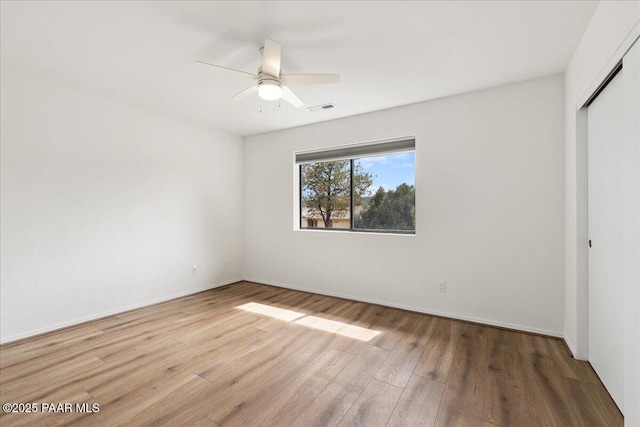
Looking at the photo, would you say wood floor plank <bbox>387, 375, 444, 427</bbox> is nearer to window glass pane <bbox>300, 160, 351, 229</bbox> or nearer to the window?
the window

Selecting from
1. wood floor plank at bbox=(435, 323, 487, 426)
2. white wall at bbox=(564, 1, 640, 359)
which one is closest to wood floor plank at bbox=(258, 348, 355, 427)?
wood floor plank at bbox=(435, 323, 487, 426)

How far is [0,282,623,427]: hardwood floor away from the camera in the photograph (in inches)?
66.9

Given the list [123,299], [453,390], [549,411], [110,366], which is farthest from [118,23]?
[549,411]

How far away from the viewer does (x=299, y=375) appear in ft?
6.97

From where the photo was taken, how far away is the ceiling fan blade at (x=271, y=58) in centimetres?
195

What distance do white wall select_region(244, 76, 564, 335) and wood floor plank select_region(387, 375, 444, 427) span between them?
4.69 feet

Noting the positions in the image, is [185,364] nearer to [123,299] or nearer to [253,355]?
[253,355]

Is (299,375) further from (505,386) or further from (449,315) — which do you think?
(449,315)

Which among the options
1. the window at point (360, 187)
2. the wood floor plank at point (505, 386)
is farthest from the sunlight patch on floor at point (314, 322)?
the window at point (360, 187)

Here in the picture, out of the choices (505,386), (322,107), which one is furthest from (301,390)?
(322,107)

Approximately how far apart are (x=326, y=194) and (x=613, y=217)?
320cm

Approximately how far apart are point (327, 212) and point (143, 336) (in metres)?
2.77

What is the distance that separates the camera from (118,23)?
78.8 inches

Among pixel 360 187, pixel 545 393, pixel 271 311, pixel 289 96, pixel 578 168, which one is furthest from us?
pixel 360 187
